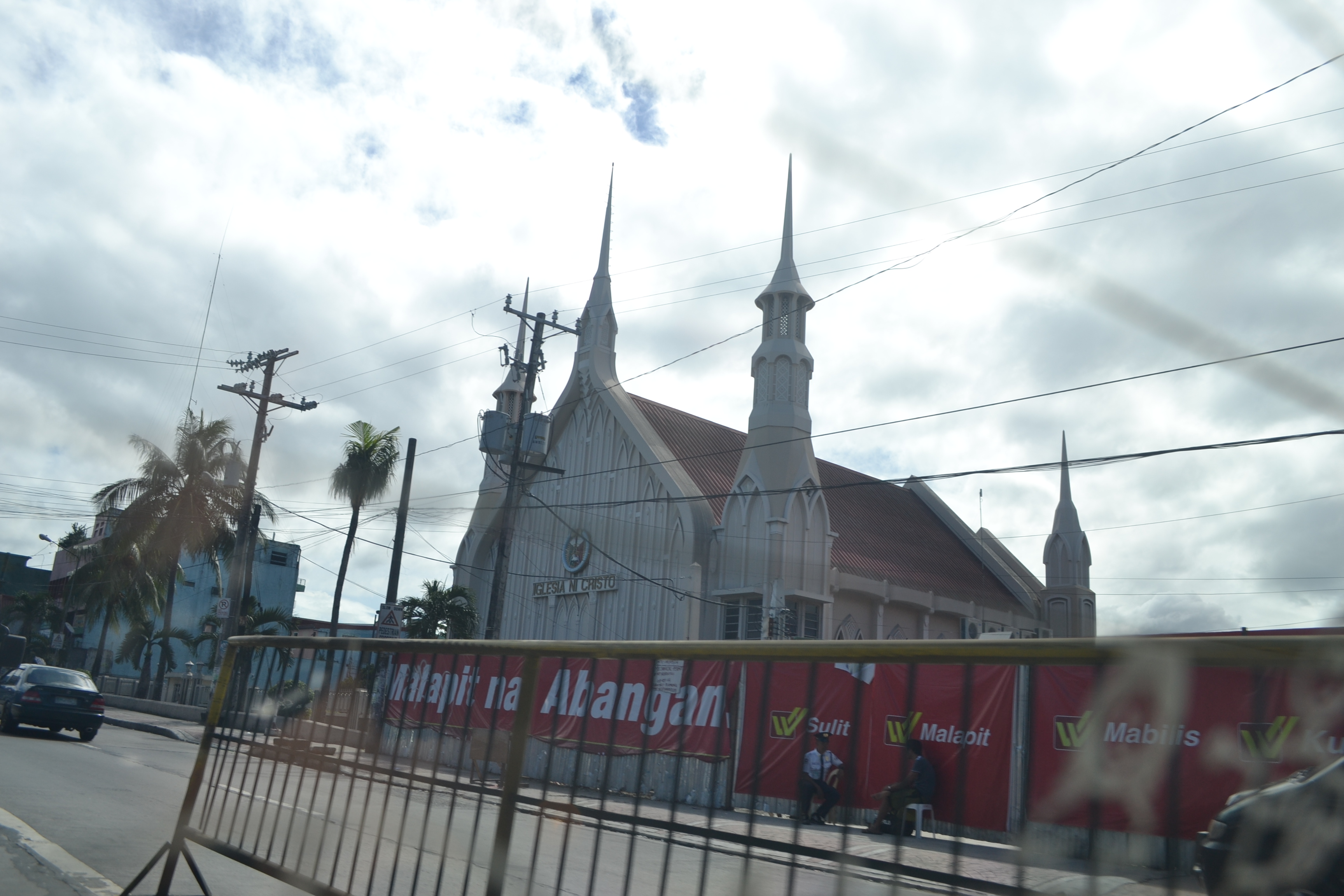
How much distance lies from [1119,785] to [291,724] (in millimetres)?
4507

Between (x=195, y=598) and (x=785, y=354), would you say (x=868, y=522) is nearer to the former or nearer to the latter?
(x=785, y=354)

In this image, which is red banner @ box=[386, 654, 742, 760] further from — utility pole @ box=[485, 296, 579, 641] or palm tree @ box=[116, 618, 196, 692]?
palm tree @ box=[116, 618, 196, 692]

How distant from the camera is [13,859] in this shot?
6.77m

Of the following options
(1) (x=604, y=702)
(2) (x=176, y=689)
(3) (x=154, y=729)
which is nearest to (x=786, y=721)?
(1) (x=604, y=702)

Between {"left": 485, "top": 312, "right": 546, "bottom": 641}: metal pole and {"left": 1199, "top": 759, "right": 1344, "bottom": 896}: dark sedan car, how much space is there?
20579 millimetres

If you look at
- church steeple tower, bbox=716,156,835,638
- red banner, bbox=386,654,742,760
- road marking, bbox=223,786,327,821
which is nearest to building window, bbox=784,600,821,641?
church steeple tower, bbox=716,156,835,638

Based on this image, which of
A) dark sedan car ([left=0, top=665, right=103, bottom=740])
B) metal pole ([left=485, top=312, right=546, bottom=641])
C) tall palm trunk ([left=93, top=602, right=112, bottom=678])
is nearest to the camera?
dark sedan car ([left=0, top=665, right=103, bottom=740])

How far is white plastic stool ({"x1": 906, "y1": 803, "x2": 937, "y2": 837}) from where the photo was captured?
2820 millimetres

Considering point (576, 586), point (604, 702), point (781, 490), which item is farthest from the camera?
point (576, 586)

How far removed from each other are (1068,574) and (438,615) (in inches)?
960

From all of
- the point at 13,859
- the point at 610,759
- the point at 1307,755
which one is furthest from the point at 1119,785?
the point at 13,859

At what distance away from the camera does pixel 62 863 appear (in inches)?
262

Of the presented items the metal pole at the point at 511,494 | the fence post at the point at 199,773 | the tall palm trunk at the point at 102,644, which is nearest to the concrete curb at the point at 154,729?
the metal pole at the point at 511,494

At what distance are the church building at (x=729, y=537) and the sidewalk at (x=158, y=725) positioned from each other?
11.0 metres
